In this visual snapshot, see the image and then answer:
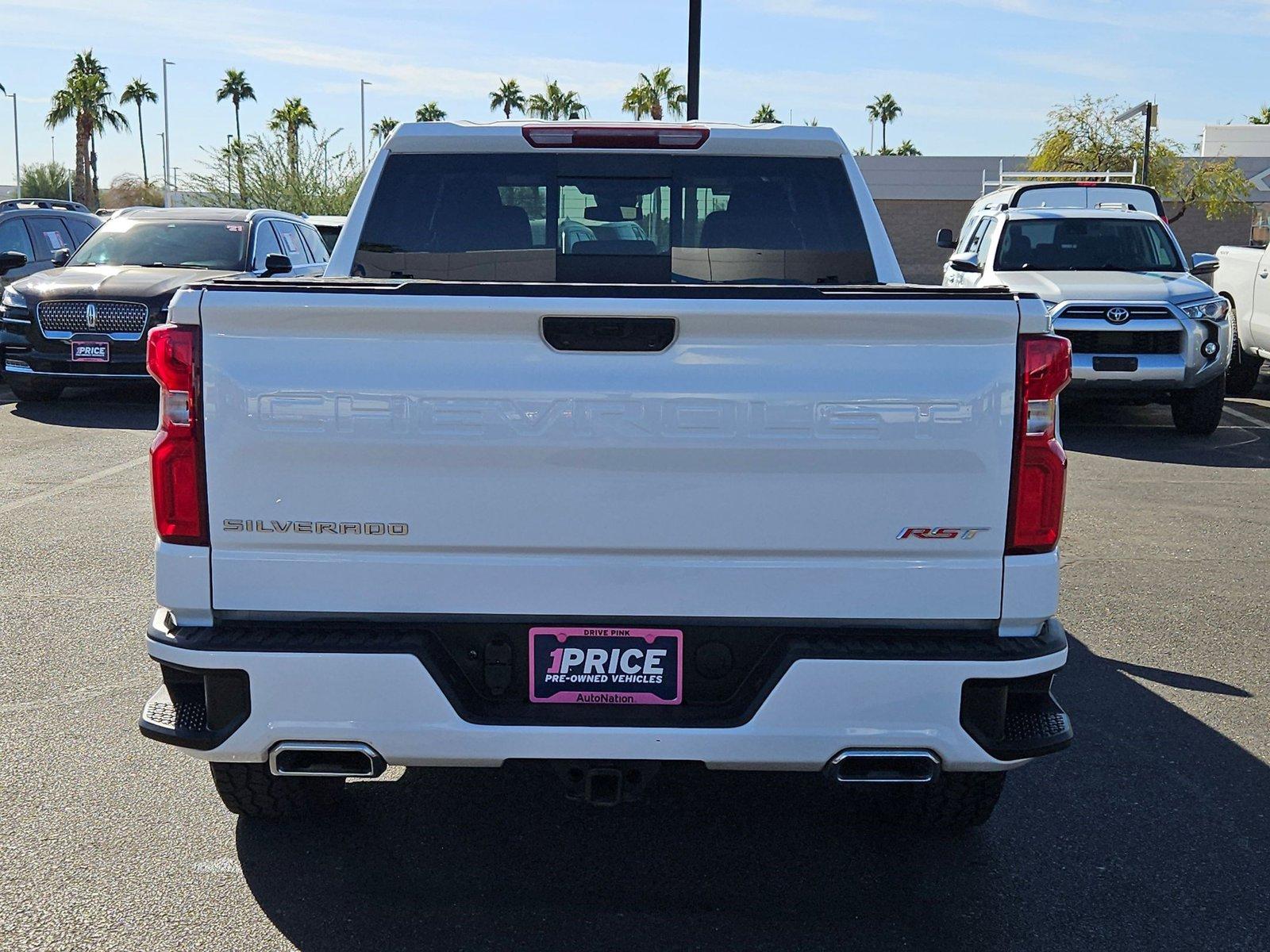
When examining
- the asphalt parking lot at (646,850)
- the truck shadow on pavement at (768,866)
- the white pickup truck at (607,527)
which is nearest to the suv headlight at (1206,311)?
the asphalt parking lot at (646,850)

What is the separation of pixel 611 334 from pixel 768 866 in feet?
5.27

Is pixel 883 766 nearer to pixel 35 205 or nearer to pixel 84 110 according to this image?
pixel 35 205

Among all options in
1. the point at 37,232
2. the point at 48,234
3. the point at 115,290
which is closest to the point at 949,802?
the point at 115,290

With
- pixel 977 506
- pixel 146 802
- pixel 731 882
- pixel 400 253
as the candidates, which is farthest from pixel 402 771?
pixel 977 506

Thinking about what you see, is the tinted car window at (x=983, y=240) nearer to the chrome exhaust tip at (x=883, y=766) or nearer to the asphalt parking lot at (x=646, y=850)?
the asphalt parking lot at (x=646, y=850)

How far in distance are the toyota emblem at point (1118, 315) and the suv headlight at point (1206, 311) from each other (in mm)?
496

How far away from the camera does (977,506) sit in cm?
316

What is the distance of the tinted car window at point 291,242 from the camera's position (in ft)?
51.0

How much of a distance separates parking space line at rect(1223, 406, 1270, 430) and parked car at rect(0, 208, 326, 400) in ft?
31.2

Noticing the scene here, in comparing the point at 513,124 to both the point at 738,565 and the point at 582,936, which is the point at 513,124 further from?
the point at 582,936

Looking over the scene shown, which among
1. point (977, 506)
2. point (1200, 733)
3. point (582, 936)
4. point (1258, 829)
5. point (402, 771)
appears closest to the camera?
point (977, 506)

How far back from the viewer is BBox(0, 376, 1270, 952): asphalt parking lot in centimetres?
346

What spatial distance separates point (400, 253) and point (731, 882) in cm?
255

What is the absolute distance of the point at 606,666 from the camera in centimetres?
326
